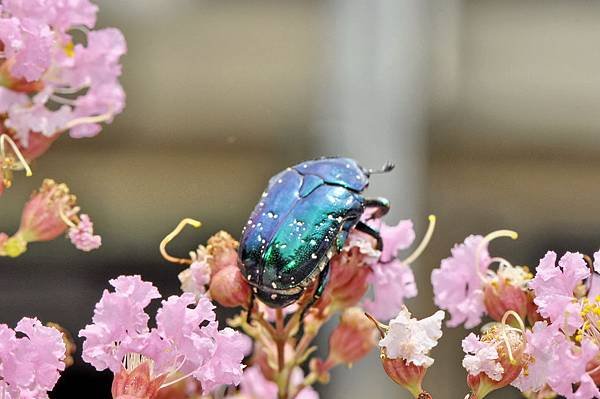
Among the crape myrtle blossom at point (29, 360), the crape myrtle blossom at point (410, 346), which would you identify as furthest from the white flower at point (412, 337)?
the crape myrtle blossom at point (29, 360)

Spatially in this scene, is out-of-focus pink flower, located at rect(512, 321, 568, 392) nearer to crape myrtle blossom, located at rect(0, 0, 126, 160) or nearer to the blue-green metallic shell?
the blue-green metallic shell

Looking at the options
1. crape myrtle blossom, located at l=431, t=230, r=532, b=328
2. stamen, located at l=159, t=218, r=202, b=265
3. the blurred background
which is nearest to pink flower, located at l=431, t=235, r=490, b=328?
crape myrtle blossom, located at l=431, t=230, r=532, b=328

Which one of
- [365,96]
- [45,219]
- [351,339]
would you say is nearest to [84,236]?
[45,219]

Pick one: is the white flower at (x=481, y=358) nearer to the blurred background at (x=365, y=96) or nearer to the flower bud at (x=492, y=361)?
the flower bud at (x=492, y=361)

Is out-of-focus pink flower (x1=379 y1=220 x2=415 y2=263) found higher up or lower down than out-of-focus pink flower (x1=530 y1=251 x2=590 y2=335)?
lower down

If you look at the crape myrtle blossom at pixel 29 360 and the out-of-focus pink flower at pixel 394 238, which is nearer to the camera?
the crape myrtle blossom at pixel 29 360
